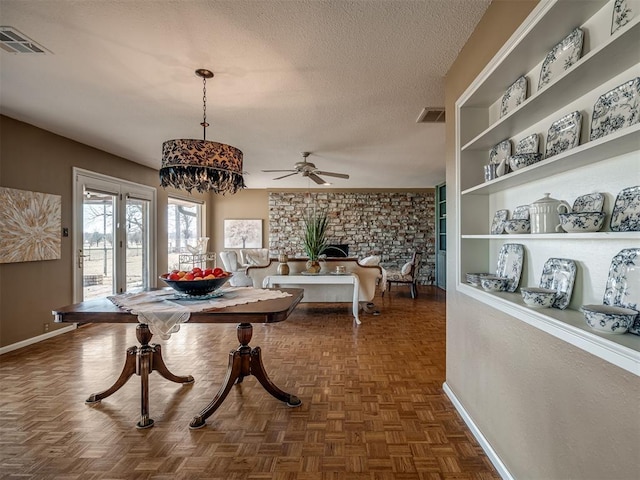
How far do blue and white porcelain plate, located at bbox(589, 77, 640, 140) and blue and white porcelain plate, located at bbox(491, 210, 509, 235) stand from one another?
0.62 m

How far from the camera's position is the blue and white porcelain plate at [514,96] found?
1.53 metres

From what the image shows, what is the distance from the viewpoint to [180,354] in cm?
311

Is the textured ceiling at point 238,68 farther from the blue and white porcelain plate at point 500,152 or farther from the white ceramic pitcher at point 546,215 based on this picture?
the white ceramic pitcher at point 546,215

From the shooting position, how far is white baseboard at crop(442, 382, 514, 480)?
1498 mm

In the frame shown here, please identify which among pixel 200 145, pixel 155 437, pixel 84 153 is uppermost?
pixel 84 153

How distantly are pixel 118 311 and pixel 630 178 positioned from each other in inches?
91.7

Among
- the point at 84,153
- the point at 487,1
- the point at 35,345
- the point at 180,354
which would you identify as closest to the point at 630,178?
the point at 487,1

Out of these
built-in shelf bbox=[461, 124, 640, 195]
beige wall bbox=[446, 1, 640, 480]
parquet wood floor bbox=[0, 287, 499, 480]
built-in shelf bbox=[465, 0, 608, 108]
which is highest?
built-in shelf bbox=[465, 0, 608, 108]

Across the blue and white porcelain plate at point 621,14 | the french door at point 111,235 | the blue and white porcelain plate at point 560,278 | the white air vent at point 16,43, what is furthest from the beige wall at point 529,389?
the french door at point 111,235

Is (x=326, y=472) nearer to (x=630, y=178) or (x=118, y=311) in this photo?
(x=118, y=311)

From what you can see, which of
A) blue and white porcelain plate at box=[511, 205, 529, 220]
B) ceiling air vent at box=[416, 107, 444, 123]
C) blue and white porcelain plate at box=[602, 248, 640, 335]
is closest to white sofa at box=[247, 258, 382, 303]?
ceiling air vent at box=[416, 107, 444, 123]

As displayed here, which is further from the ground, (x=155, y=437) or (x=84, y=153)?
(x=84, y=153)

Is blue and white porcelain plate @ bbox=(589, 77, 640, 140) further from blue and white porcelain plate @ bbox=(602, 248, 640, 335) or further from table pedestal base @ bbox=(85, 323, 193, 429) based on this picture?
table pedestal base @ bbox=(85, 323, 193, 429)

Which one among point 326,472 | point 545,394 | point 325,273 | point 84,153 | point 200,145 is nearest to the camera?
point 545,394
